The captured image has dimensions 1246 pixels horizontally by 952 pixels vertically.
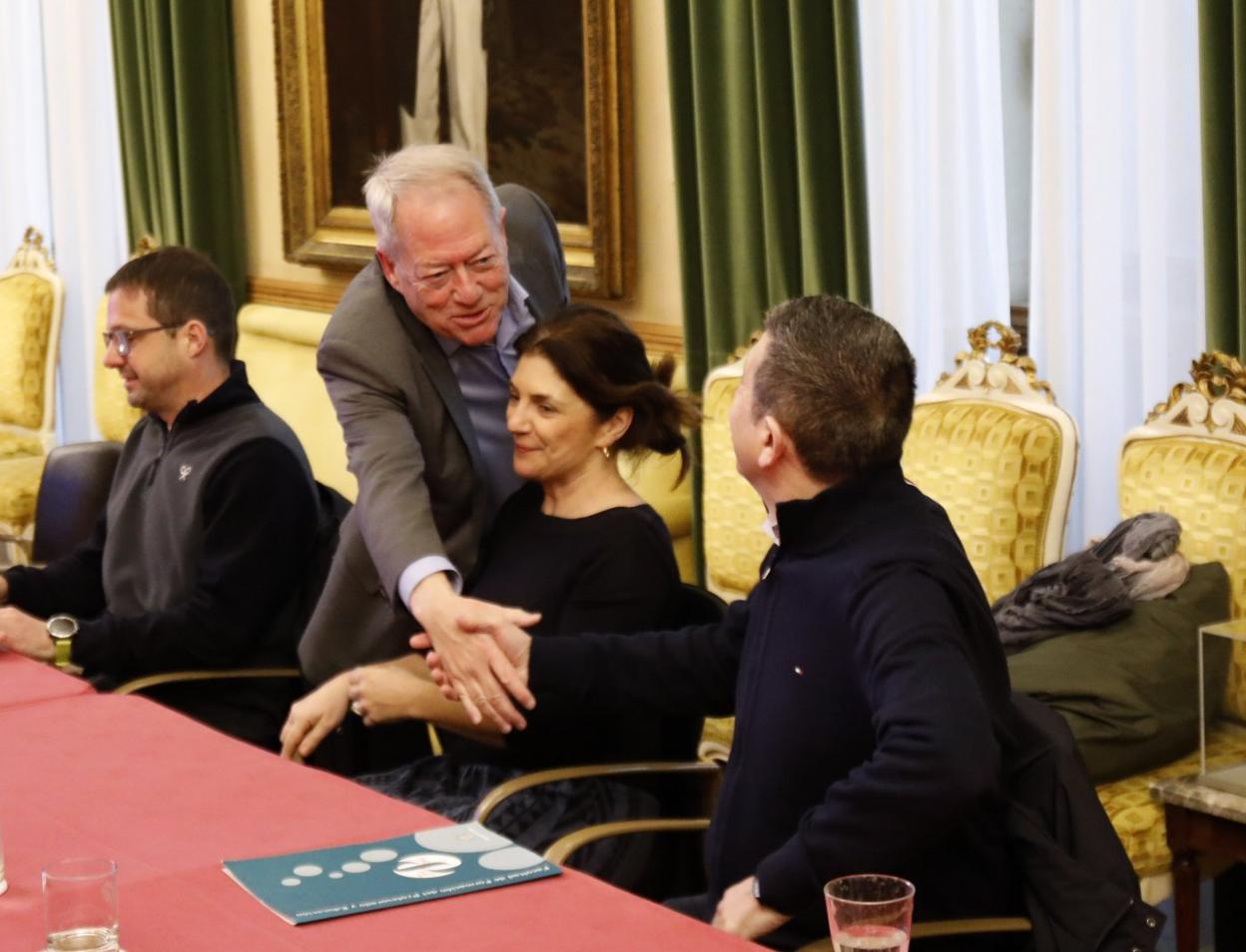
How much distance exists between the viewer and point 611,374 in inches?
114

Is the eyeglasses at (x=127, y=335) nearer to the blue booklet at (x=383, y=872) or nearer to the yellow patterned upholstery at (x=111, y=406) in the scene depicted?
the blue booklet at (x=383, y=872)

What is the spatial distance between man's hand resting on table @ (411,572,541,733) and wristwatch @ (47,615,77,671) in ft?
3.21

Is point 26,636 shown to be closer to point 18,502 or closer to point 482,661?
point 482,661

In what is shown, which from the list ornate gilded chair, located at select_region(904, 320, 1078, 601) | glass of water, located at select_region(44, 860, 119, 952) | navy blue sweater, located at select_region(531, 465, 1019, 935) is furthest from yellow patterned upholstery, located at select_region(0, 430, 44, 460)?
glass of water, located at select_region(44, 860, 119, 952)

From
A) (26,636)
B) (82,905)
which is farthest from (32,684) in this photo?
(82,905)

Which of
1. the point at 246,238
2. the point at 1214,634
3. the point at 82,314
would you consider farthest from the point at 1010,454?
the point at 82,314

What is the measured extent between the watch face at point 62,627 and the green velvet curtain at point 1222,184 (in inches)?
90.4

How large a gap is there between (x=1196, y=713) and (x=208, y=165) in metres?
4.67

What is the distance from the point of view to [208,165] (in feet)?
→ 22.4

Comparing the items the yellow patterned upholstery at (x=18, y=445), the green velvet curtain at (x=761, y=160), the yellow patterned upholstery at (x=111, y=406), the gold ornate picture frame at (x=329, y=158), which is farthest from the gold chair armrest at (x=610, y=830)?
the yellow patterned upholstery at (x=18, y=445)

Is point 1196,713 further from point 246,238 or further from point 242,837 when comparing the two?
point 246,238

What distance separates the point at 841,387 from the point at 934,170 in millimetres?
2349

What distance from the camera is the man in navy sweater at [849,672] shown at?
1942 mm

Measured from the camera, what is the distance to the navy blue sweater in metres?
1.93
